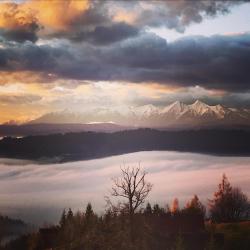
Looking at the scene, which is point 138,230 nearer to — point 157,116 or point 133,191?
point 133,191

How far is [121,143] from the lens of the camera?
141 feet

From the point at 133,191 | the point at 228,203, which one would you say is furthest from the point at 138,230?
the point at 228,203

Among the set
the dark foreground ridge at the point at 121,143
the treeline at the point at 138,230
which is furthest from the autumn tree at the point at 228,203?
the treeline at the point at 138,230

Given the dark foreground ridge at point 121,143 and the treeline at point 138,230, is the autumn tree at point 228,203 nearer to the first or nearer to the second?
the dark foreground ridge at point 121,143

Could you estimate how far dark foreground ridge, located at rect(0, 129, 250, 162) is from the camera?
43906 mm

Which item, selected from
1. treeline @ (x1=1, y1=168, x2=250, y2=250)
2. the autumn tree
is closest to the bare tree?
treeline @ (x1=1, y1=168, x2=250, y2=250)

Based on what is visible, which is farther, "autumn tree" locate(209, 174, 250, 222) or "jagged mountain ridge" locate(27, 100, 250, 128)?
"autumn tree" locate(209, 174, 250, 222)

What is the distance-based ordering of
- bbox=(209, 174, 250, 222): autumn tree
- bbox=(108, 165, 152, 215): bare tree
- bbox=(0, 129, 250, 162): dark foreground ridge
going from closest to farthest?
bbox=(108, 165, 152, 215): bare tree, bbox=(0, 129, 250, 162): dark foreground ridge, bbox=(209, 174, 250, 222): autumn tree

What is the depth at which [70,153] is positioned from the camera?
46.9 m

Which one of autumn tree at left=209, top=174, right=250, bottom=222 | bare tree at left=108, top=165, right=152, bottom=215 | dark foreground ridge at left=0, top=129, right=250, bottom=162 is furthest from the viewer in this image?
autumn tree at left=209, top=174, right=250, bottom=222

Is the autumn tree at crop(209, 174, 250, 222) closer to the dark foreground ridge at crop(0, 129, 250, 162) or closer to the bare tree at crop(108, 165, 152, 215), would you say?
the dark foreground ridge at crop(0, 129, 250, 162)

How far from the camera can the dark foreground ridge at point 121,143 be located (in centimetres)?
4391

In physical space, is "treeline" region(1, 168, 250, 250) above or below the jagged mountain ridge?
below

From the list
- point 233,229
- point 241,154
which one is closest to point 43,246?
point 233,229
